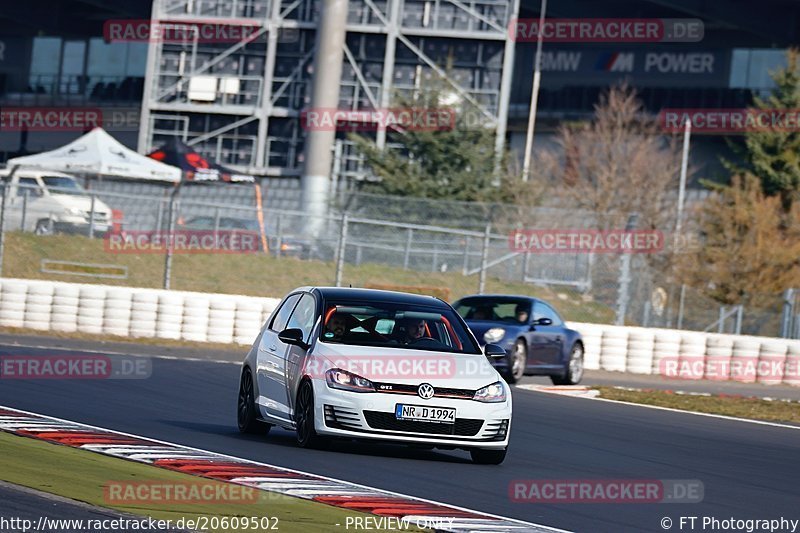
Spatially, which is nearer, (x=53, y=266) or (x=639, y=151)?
(x=53, y=266)

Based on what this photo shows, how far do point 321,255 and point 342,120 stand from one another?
974 inches

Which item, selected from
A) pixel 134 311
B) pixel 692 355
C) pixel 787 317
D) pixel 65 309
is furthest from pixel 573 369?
pixel 787 317

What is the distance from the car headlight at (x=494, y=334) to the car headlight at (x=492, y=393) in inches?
402

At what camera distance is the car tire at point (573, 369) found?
2370 cm

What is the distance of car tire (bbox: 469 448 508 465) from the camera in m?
11.6

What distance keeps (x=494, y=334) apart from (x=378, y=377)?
10.8 meters

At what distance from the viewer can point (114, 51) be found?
70312 millimetres

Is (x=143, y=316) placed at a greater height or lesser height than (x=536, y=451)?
lesser

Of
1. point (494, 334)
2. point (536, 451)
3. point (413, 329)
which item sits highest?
point (413, 329)

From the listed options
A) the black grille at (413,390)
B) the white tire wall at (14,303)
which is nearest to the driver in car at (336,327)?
the black grille at (413,390)

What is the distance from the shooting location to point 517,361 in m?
22.3

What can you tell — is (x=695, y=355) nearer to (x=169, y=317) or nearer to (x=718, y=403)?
(x=718, y=403)

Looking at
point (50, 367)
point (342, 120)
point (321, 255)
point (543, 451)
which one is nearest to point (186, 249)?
point (321, 255)

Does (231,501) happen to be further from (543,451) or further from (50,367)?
(50,367)
